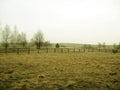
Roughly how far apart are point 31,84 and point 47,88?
1174 mm

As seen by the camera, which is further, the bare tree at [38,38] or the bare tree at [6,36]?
the bare tree at [38,38]

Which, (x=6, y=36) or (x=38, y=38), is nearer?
(x=6, y=36)

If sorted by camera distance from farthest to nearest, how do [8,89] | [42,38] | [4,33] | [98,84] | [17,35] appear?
[17,35]
[42,38]
[4,33]
[98,84]
[8,89]

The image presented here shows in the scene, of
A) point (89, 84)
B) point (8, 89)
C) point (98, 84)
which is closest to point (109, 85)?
point (98, 84)

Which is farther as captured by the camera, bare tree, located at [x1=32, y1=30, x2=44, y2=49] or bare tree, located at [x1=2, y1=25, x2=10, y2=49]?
bare tree, located at [x1=32, y1=30, x2=44, y2=49]

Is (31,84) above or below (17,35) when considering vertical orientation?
below

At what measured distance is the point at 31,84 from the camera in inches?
313

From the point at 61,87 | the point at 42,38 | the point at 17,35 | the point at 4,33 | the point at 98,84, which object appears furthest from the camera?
the point at 17,35

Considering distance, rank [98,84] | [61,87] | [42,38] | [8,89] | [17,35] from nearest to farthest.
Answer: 1. [8,89]
2. [61,87]
3. [98,84]
4. [42,38]
5. [17,35]

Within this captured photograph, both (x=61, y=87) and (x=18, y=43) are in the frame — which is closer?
(x=61, y=87)

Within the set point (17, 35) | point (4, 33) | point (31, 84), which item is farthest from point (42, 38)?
point (31, 84)

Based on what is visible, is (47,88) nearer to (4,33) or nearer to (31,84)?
(31,84)

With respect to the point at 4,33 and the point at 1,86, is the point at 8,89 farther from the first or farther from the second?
the point at 4,33

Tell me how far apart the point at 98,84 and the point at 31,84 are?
13.5ft
